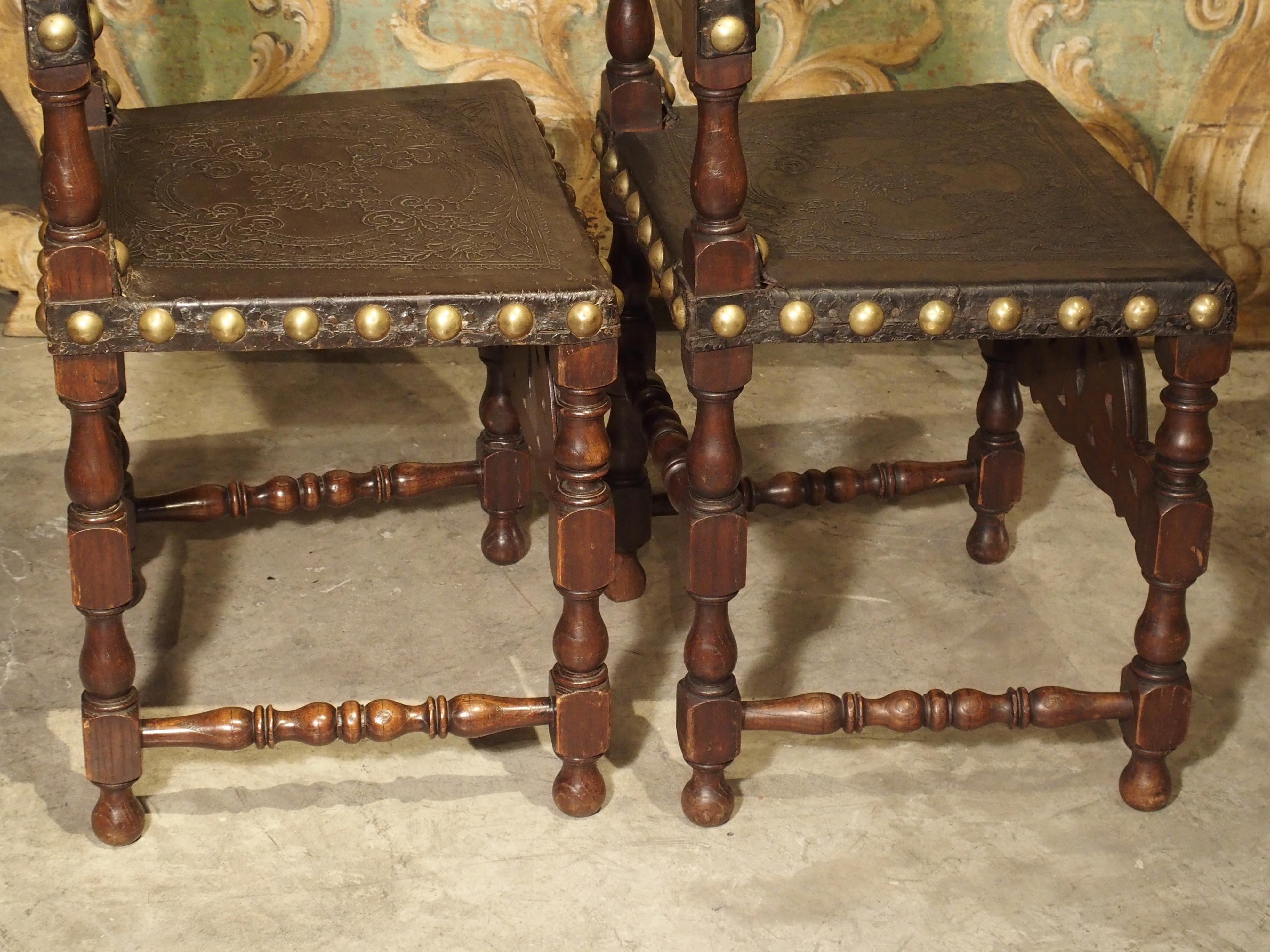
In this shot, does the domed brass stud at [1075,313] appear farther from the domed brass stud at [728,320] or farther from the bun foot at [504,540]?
the bun foot at [504,540]

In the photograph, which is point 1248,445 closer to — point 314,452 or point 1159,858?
point 1159,858

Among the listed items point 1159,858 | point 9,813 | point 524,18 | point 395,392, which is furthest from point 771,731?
point 524,18

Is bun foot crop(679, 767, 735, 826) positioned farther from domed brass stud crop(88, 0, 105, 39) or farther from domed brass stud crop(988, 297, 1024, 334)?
domed brass stud crop(88, 0, 105, 39)

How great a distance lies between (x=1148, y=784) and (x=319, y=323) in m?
0.83

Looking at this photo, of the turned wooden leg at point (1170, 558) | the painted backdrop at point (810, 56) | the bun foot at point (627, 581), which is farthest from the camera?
the painted backdrop at point (810, 56)

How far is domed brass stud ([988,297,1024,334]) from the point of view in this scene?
4.28 feet

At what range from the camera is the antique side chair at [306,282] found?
1248 millimetres

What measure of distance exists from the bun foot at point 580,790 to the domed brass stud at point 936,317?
19.2 inches

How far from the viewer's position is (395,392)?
225 cm

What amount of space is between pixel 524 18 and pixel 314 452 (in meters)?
0.64

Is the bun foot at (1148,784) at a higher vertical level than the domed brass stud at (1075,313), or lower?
lower

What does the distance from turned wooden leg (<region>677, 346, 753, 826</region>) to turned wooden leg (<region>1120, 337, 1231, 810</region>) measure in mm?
346

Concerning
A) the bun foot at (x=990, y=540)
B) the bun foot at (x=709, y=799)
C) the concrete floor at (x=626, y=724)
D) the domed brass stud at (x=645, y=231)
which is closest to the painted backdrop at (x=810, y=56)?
the concrete floor at (x=626, y=724)

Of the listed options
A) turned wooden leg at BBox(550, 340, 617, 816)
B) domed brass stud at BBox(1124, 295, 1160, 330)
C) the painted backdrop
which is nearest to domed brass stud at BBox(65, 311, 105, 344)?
turned wooden leg at BBox(550, 340, 617, 816)
